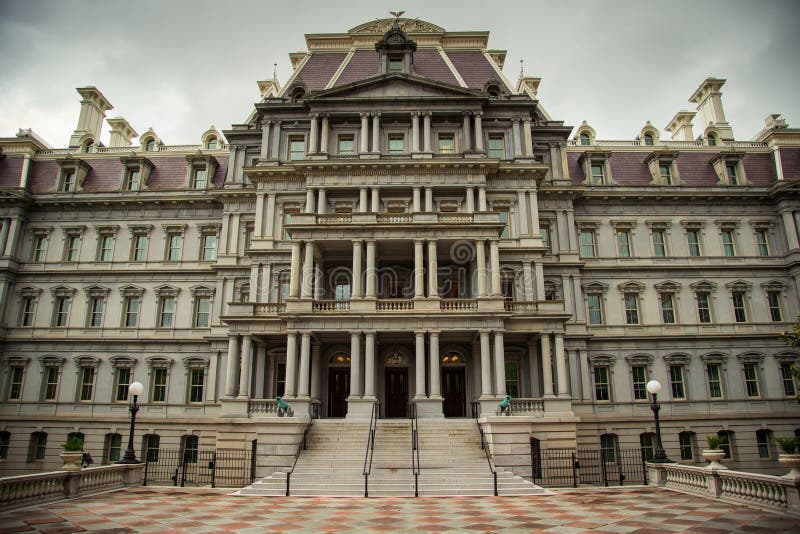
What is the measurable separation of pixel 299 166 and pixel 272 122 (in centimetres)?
459

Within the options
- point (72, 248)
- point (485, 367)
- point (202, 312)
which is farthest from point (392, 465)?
point (72, 248)

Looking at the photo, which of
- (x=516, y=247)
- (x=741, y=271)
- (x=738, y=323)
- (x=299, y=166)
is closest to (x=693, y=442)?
(x=738, y=323)

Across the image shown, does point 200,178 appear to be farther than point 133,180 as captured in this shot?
No

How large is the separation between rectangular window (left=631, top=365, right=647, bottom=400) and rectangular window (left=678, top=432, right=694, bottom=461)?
2.80m

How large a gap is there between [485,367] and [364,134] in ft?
49.6

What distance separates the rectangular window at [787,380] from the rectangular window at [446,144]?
76.8ft

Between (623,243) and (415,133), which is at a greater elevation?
(415,133)

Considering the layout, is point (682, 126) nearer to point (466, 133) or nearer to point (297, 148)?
point (466, 133)

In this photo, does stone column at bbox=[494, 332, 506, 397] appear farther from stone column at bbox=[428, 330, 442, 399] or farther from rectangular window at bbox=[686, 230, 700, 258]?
rectangular window at bbox=[686, 230, 700, 258]

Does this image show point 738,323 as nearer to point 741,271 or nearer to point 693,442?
point 741,271

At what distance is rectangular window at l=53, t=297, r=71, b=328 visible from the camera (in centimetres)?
3297

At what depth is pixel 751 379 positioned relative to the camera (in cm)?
3092

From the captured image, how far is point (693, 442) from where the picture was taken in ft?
96.6

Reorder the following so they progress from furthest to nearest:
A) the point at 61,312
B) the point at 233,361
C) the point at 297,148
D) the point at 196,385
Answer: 1. the point at 61,312
2. the point at 297,148
3. the point at 196,385
4. the point at 233,361
